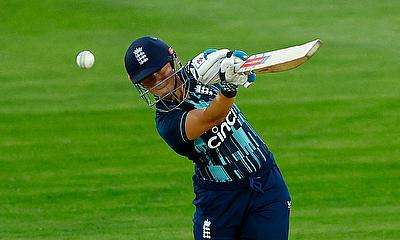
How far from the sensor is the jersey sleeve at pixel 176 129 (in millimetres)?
6723

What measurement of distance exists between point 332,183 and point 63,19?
9.61 meters

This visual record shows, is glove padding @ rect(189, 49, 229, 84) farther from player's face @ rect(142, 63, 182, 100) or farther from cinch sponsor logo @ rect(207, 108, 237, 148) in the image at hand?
cinch sponsor logo @ rect(207, 108, 237, 148)

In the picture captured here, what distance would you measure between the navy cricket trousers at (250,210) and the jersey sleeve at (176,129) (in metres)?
0.43

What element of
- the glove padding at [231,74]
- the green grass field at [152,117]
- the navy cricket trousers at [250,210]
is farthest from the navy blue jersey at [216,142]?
the green grass field at [152,117]

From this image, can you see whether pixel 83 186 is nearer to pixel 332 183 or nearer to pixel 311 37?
pixel 332 183

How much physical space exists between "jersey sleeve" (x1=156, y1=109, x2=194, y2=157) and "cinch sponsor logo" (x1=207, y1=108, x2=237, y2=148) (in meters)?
0.15

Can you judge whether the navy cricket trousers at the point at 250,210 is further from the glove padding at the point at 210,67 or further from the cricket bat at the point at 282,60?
the cricket bat at the point at 282,60

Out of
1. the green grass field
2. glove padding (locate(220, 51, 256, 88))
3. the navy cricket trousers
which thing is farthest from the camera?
the green grass field

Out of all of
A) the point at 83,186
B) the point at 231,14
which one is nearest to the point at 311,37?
the point at 231,14

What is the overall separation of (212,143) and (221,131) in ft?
0.34

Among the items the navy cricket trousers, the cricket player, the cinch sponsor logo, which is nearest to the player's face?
the cricket player

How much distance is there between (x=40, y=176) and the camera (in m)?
12.8

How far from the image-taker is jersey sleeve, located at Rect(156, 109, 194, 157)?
6.72 meters

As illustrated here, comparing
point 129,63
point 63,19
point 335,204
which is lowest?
point 335,204
